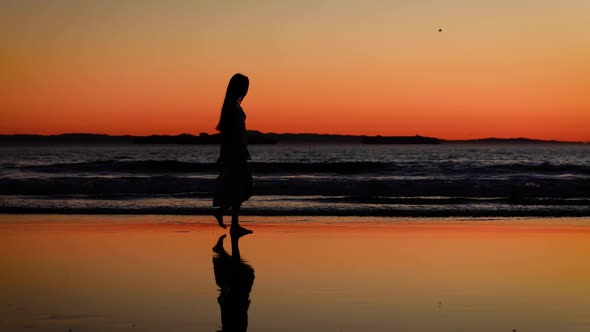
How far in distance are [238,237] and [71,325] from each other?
480 centimetres

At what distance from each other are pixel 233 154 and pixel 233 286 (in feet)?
13.2

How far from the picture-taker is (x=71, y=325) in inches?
196

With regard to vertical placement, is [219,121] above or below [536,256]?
above

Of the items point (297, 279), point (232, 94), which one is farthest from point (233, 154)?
point (297, 279)

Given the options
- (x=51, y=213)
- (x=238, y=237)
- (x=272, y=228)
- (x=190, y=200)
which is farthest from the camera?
(x=190, y=200)

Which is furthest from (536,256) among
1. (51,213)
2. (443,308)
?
(51,213)

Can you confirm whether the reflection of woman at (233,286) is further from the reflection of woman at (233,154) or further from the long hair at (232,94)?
the long hair at (232,94)

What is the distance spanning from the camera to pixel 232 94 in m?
10.1

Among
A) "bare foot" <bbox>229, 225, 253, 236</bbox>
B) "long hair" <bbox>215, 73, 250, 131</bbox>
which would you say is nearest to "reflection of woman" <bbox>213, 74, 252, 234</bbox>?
"long hair" <bbox>215, 73, 250, 131</bbox>

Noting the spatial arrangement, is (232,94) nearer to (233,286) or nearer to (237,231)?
(237,231)

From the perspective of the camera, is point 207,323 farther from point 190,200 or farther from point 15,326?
point 190,200

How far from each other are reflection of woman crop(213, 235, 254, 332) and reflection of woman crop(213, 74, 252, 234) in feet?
4.72

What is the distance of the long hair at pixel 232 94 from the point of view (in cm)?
1002

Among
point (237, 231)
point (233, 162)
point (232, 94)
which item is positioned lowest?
point (237, 231)
